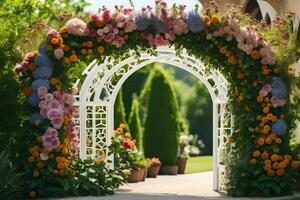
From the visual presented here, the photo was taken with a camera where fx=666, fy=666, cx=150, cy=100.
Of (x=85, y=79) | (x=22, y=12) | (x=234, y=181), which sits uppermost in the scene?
(x=22, y=12)

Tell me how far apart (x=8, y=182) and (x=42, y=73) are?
1740 millimetres

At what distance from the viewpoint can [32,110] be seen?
9.99 meters

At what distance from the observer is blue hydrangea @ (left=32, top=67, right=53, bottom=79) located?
990 cm

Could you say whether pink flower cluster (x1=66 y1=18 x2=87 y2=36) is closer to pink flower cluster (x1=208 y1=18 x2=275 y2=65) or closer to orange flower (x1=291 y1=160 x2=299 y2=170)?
pink flower cluster (x1=208 y1=18 x2=275 y2=65)

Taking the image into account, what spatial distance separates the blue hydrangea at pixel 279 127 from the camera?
10.1 meters

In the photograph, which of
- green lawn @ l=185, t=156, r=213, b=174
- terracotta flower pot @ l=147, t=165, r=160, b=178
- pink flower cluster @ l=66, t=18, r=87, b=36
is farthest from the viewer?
green lawn @ l=185, t=156, r=213, b=174

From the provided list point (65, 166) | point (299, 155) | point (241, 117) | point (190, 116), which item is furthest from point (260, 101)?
point (190, 116)

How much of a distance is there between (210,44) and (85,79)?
276 cm

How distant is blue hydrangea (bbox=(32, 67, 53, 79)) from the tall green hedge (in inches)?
303

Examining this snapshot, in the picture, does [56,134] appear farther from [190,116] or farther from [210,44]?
[190,116]

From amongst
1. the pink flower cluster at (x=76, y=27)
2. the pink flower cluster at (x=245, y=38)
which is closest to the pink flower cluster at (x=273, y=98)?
the pink flower cluster at (x=245, y=38)

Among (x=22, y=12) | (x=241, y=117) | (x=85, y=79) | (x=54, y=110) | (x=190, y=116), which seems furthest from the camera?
(x=190, y=116)

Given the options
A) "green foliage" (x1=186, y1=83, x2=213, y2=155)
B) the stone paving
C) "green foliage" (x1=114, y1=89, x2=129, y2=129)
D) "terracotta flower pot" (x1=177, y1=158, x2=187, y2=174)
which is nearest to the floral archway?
the stone paving

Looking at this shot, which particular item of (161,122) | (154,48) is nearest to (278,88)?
(154,48)
